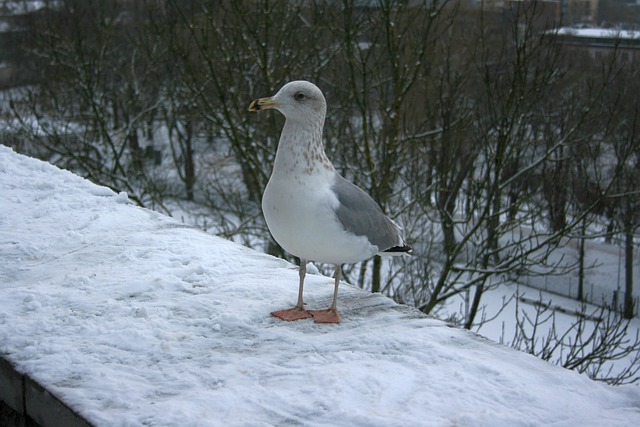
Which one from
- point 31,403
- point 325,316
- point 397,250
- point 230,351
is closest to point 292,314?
point 325,316

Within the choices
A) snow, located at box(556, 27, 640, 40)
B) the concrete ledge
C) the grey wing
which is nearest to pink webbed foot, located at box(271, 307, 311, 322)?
the grey wing

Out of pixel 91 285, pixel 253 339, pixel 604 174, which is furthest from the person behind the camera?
pixel 604 174

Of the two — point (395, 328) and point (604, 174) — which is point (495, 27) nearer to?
point (604, 174)

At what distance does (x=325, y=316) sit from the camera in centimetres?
290

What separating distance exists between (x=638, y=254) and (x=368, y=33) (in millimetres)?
6620

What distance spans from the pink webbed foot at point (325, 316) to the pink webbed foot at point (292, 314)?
→ 1.1 inches

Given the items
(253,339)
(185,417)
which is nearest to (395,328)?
(253,339)

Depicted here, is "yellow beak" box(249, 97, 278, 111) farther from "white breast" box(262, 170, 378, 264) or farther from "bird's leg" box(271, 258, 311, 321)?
"bird's leg" box(271, 258, 311, 321)

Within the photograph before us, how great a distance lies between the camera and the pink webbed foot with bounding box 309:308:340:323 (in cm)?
287

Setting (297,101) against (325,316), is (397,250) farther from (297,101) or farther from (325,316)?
(297,101)

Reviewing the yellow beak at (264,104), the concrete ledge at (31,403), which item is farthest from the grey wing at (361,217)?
the concrete ledge at (31,403)

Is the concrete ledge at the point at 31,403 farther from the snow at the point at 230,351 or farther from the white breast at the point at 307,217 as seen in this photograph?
the white breast at the point at 307,217

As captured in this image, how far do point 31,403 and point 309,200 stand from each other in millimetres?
1207

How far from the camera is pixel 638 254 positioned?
523 inches
